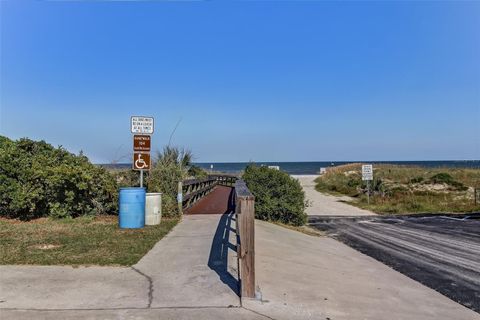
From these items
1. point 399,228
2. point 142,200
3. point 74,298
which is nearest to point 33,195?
point 142,200

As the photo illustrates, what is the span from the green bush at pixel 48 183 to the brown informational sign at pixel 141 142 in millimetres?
1665

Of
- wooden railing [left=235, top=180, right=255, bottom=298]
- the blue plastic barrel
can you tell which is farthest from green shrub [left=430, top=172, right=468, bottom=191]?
wooden railing [left=235, top=180, right=255, bottom=298]

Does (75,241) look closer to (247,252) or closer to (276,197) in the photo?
(247,252)

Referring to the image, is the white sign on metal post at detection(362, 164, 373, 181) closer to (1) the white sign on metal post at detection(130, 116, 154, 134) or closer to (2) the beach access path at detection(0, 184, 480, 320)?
(1) the white sign on metal post at detection(130, 116, 154, 134)

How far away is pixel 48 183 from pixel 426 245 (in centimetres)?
1055

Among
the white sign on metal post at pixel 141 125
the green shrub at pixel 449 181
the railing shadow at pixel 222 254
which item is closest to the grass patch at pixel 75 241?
the railing shadow at pixel 222 254

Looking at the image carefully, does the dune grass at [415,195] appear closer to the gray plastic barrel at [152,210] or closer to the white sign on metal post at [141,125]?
the gray plastic barrel at [152,210]

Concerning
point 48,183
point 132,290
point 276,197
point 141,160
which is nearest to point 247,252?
point 132,290

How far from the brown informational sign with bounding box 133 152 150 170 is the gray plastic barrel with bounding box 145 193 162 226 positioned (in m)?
0.80

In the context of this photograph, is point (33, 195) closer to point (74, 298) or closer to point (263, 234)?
point (263, 234)

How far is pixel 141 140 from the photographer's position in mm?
10734

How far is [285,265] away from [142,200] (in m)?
4.26

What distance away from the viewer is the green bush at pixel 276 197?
13586mm

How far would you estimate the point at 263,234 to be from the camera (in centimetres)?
1003
